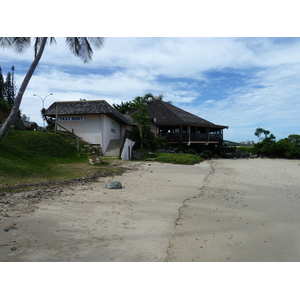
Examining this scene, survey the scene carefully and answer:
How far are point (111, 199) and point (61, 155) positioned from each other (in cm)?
1124

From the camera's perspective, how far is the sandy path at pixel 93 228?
11.4 feet

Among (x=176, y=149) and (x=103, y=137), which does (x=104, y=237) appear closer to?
(x=103, y=137)

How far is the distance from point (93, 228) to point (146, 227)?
3.19 feet

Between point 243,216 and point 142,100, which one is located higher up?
point 142,100

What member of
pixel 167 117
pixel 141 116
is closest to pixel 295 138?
pixel 167 117

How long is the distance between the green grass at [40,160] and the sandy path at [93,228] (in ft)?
11.4

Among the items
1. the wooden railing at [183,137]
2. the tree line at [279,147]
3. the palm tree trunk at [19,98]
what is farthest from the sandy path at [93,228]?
the tree line at [279,147]

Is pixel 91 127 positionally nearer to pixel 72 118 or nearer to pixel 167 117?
pixel 72 118

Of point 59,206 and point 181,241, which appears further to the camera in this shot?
point 59,206

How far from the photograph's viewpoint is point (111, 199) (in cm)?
658

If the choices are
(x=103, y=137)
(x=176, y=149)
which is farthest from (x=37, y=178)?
(x=176, y=149)

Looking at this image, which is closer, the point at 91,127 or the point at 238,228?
the point at 238,228

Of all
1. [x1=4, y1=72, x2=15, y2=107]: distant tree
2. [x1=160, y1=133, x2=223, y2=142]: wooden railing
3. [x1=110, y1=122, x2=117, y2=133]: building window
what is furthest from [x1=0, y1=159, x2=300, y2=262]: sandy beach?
[x1=4, y1=72, x2=15, y2=107]: distant tree

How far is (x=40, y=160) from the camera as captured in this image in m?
14.0
